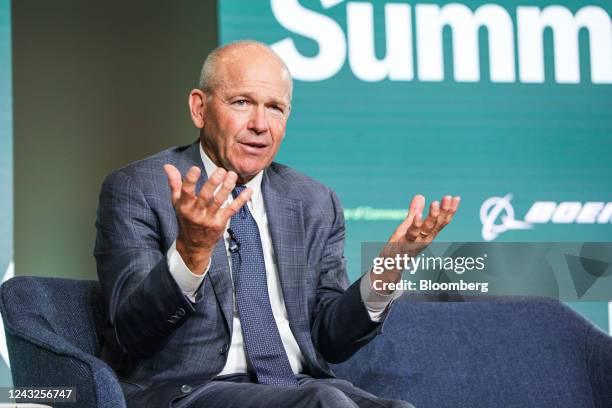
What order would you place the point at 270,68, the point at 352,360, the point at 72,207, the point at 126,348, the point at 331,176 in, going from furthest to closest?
the point at 72,207 < the point at 331,176 < the point at 352,360 < the point at 270,68 < the point at 126,348

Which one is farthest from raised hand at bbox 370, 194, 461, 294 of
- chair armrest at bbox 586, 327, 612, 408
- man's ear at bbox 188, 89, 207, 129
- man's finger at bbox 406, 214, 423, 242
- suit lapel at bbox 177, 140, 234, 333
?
chair armrest at bbox 586, 327, 612, 408

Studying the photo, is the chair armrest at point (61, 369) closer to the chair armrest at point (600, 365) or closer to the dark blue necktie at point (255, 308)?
the dark blue necktie at point (255, 308)

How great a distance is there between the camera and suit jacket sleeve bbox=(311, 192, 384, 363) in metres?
2.49

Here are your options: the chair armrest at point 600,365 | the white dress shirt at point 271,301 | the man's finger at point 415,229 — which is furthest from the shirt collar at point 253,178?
the chair armrest at point 600,365

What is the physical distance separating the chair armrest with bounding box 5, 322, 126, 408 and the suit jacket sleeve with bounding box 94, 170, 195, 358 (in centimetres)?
13

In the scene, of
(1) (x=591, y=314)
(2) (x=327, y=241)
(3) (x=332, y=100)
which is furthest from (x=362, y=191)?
(2) (x=327, y=241)

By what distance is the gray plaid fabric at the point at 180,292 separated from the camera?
7.33 feet

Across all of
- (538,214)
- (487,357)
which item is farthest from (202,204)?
(538,214)

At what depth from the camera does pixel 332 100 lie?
4.18 metres

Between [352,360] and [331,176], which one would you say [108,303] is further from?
[331,176]

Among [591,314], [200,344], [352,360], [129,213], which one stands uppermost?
[129,213]

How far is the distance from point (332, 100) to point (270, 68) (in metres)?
1.62

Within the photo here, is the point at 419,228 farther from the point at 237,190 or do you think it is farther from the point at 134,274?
the point at 134,274

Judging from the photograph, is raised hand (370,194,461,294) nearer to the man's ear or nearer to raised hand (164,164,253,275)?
raised hand (164,164,253,275)
